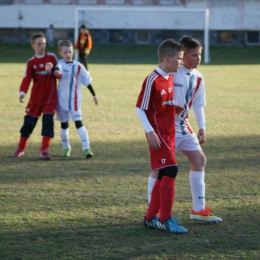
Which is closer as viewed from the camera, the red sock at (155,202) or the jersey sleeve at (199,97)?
the red sock at (155,202)

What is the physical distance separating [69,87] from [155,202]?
389cm

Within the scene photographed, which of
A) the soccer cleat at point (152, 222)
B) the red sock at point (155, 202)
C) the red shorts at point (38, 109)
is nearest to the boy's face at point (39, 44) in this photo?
the red shorts at point (38, 109)

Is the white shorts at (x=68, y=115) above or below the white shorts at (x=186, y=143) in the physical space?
below

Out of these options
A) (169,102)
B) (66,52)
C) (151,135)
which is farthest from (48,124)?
(151,135)

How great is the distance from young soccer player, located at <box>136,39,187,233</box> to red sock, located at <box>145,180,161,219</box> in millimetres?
52

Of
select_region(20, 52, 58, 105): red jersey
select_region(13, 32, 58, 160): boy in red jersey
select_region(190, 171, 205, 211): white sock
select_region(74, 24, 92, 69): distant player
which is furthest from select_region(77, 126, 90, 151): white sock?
select_region(74, 24, 92, 69): distant player

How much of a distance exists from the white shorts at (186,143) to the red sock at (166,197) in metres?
0.39

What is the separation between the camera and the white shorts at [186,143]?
554 centimetres

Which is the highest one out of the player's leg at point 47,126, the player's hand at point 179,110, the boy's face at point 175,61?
the boy's face at point 175,61

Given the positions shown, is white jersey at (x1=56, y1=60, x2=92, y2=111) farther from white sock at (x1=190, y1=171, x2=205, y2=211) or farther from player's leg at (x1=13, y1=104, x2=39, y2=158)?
white sock at (x1=190, y1=171, x2=205, y2=211)

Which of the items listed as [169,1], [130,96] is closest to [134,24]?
[169,1]

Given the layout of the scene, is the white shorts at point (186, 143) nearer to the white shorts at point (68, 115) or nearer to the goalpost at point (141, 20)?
the white shorts at point (68, 115)

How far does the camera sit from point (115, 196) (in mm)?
6578

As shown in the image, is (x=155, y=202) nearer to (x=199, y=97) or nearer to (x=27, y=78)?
(x=199, y=97)
